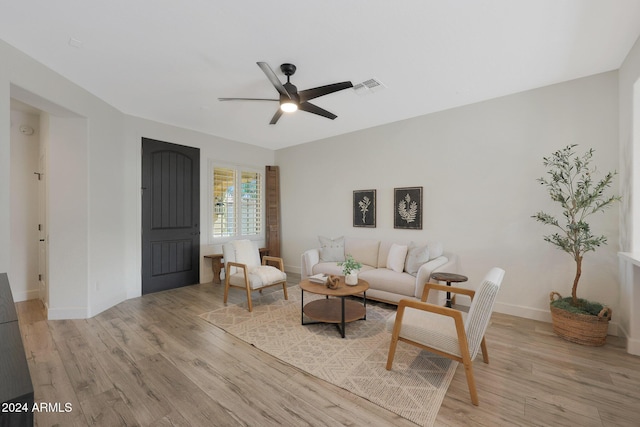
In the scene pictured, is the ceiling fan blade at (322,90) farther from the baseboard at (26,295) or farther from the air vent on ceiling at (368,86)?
the baseboard at (26,295)

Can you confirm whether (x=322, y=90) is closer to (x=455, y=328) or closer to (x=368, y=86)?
(x=368, y=86)

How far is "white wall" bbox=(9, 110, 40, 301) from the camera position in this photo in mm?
3990

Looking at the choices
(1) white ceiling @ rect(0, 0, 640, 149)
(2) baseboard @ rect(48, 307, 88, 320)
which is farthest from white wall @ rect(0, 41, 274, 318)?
(1) white ceiling @ rect(0, 0, 640, 149)

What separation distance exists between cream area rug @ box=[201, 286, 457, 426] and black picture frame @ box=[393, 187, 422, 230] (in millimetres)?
1441

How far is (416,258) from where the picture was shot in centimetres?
383

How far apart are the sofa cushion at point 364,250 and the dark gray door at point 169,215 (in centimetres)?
293

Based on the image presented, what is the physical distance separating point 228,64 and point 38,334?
3.62 m

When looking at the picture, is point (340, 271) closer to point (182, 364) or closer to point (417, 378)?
point (417, 378)

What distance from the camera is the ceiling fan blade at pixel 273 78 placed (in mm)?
2266

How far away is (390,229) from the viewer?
15.7 ft

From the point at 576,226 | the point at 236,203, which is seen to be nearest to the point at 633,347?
the point at 576,226

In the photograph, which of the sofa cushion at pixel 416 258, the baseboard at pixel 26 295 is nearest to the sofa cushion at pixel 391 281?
the sofa cushion at pixel 416 258

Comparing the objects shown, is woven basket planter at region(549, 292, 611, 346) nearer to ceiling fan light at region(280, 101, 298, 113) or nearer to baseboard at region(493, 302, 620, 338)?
baseboard at region(493, 302, 620, 338)

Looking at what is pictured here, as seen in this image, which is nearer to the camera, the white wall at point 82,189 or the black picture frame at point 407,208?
the white wall at point 82,189
